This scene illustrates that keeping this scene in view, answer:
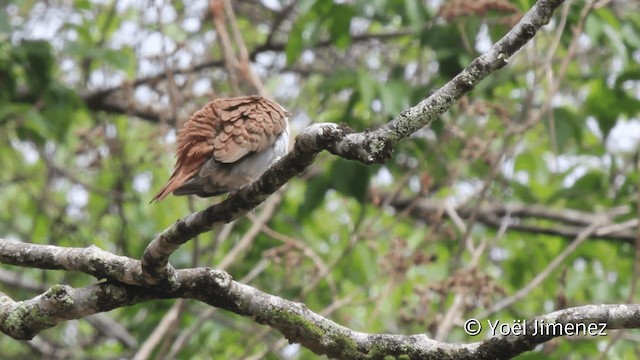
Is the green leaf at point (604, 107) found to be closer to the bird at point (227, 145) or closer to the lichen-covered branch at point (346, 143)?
the bird at point (227, 145)

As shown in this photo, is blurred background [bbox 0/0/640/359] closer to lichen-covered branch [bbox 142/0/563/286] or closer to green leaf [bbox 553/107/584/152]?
green leaf [bbox 553/107/584/152]

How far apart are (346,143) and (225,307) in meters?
0.77

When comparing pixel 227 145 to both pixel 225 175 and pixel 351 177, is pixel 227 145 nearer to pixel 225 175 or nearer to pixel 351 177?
pixel 225 175

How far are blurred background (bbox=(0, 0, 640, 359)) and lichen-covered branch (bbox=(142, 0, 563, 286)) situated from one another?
2172 mm

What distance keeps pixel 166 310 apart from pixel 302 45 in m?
1.98

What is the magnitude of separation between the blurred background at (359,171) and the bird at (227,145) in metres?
1.26

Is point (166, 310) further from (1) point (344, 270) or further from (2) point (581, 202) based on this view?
(2) point (581, 202)

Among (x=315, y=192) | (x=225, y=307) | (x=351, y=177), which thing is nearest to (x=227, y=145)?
(x=225, y=307)

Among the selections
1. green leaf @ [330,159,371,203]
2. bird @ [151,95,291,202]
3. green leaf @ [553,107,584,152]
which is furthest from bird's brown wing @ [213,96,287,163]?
green leaf @ [553,107,584,152]

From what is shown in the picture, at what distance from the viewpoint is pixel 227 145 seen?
13.4ft

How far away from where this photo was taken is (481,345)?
3.10m

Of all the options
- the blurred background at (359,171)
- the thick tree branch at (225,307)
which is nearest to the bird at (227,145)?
the thick tree branch at (225,307)

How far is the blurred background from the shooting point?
6121mm

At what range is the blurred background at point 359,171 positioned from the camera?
20.1 feet
